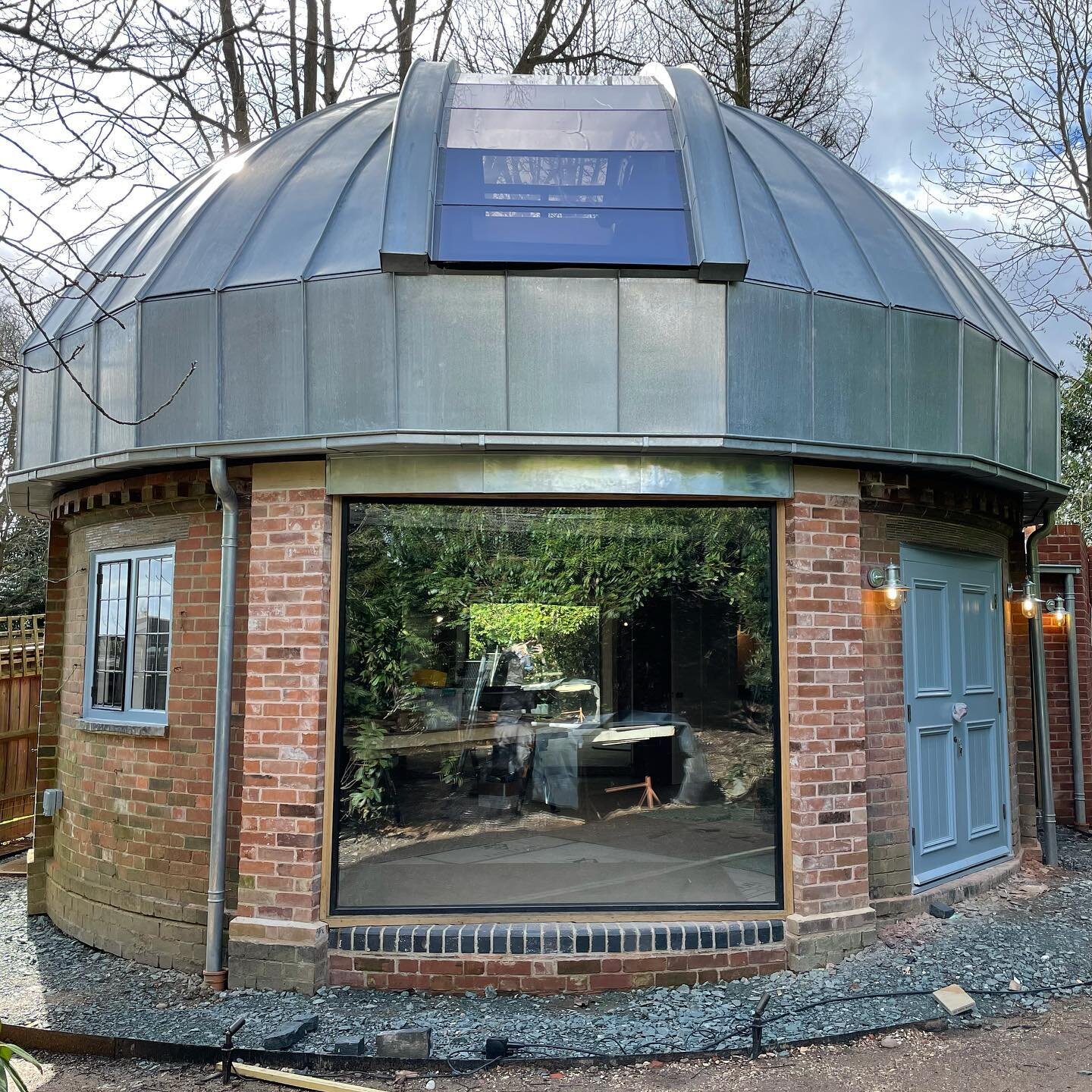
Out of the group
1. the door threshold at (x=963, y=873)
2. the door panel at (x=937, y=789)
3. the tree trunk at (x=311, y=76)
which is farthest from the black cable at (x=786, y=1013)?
the tree trunk at (x=311, y=76)

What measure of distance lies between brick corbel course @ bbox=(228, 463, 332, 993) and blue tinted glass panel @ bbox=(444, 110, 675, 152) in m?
2.50

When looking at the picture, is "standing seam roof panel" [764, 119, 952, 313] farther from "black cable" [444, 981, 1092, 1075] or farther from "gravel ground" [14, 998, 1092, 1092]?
"gravel ground" [14, 998, 1092, 1092]

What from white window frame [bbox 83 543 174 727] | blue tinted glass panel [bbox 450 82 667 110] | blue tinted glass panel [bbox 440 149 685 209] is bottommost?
white window frame [bbox 83 543 174 727]

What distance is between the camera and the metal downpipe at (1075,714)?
991 cm

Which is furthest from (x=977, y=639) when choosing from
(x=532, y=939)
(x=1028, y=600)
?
(x=532, y=939)

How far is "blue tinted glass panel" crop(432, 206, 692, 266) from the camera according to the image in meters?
5.52

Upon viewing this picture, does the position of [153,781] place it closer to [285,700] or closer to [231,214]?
[285,700]

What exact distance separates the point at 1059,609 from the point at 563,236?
652 cm

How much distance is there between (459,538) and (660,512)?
4.25 ft

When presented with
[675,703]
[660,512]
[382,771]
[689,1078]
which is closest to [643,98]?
[660,512]

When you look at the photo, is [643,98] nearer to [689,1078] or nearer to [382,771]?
[382,771]

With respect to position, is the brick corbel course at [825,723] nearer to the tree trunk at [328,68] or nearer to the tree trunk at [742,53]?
the tree trunk at [328,68]

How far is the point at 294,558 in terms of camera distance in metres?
5.79

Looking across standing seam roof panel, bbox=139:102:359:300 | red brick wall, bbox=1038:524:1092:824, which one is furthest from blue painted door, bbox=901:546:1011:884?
standing seam roof panel, bbox=139:102:359:300
